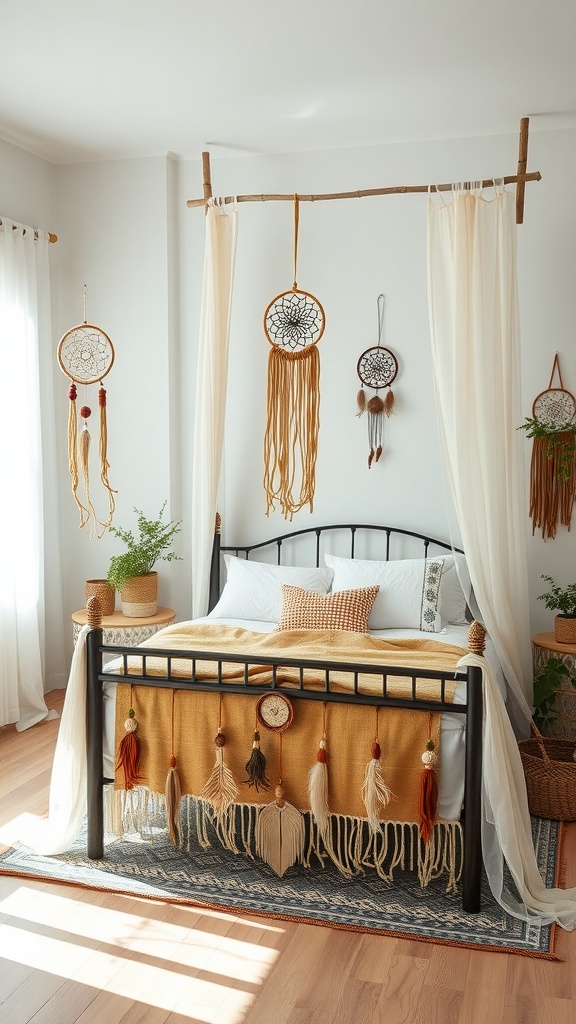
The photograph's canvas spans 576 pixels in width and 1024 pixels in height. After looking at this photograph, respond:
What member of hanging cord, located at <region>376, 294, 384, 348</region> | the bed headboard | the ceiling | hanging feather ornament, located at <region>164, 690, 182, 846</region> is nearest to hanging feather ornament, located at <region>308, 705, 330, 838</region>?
hanging feather ornament, located at <region>164, 690, 182, 846</region>

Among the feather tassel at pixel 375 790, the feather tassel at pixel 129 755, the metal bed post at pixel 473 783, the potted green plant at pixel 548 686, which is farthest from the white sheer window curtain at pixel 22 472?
the metal bed post at pixel 473 783

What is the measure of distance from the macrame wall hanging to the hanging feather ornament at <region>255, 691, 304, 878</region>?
2056 mm

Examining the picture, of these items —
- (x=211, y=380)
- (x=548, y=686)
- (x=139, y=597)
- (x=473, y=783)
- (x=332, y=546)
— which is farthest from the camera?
(x=332, y=546)

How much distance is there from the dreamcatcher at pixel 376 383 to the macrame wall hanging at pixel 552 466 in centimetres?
73

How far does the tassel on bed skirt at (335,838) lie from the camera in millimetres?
2857

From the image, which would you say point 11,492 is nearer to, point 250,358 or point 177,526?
point 177,526

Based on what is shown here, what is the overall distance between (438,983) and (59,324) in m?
3.95

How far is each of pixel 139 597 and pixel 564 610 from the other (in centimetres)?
210

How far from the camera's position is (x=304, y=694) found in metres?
2.88

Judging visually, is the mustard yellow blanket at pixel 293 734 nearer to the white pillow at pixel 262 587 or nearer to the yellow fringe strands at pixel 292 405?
the white pillow at pixel 262 587

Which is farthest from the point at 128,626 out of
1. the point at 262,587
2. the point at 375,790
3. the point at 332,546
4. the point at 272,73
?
the point at 272,73

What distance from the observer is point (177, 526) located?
496cm

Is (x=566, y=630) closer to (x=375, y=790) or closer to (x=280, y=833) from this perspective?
(x=375, y=790)


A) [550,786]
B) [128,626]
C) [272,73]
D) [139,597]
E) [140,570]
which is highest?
[272,73]
